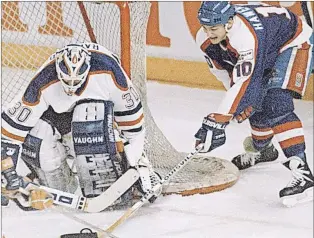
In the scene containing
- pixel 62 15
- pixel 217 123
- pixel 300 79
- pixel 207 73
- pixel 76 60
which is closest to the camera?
pixel 76 60

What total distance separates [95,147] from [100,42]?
11.0 inches

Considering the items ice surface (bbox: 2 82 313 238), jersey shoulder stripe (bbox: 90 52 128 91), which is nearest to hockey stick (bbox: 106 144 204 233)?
ice surface (bbox: 2 82 313 238)

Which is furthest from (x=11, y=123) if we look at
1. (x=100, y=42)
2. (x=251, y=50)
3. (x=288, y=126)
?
(x=288, y=126)

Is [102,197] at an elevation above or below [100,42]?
below

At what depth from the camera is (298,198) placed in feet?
7.27

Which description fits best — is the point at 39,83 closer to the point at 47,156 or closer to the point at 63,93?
the point at 63,93

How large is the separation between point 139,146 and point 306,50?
0.47m

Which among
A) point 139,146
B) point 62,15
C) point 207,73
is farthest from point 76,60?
point 207,73

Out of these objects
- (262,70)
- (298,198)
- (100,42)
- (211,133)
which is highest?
(100,42)

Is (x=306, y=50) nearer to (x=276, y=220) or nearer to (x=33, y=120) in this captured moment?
(x=276, y=220)

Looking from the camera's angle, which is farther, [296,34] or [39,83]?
[296,34]

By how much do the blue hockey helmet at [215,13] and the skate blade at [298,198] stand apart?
0.44 meters

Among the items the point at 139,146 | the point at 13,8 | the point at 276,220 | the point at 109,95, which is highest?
the point at 13,8

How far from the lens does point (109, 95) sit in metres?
2.05
